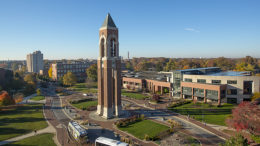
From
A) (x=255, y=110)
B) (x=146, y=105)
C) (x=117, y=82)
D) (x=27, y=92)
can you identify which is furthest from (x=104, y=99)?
(x=27, y=92)

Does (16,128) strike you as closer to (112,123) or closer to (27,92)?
(112,123)

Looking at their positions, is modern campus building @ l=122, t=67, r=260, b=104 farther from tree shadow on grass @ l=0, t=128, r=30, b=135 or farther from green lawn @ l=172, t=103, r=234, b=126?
tree shadow on grass @ l=0, t=128, r=30, b=135

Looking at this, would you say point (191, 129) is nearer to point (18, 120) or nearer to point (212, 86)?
point (212, 86)

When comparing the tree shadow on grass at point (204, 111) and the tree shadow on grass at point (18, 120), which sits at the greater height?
the tree shadow on grass at point (204, 111)

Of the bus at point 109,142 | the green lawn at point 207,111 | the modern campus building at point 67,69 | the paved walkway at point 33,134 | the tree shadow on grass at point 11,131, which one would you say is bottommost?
the paved walkway at point 33,134

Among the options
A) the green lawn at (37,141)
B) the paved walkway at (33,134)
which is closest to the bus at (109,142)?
the green lawn at (37,141)

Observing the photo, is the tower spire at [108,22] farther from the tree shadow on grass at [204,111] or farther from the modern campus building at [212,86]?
the modern campus building at [212,86]
